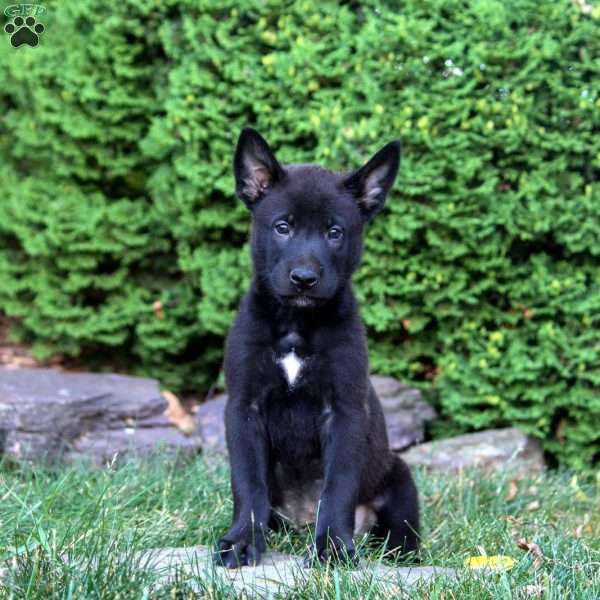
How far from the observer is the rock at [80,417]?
18.3 ft

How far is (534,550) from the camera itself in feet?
11.3

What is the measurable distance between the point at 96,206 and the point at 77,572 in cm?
464

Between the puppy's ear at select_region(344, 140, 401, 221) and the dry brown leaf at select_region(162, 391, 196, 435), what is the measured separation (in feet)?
9.47

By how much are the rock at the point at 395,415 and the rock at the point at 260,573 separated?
110 inches

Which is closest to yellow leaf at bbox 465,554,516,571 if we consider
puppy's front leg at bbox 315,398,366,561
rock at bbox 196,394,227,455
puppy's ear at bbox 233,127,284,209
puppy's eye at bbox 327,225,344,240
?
puppy's front leg at bbox 315,398,366,561

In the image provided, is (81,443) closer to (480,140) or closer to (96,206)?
(96,206)

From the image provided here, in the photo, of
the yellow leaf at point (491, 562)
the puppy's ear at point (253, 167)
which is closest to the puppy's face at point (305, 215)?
the puppy's ear at point (253, 167)

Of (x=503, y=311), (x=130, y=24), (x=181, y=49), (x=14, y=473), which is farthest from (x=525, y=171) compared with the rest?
(x=14, y=473)

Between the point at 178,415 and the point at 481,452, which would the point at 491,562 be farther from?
the point at 178,415

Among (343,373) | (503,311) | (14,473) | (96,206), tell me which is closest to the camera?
(343,373)

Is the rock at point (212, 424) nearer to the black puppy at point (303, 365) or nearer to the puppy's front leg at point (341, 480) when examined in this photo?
the black puppy at point (303, 365)

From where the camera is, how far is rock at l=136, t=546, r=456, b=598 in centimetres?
293

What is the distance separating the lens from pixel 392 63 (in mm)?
6004

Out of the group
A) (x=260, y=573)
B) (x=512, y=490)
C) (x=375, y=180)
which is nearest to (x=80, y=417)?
(x=512, y=490)
